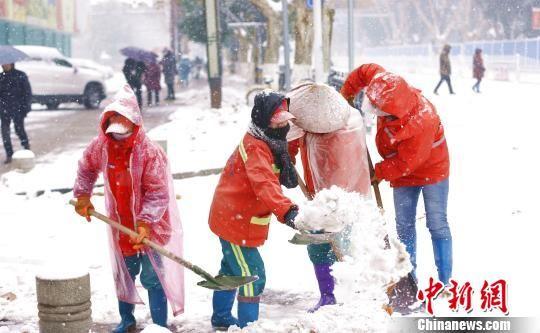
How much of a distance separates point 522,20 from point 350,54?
1568 inches

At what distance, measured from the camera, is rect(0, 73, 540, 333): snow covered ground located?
5.80 metres

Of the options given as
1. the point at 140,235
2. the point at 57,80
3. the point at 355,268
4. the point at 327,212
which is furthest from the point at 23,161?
the point at 57,80

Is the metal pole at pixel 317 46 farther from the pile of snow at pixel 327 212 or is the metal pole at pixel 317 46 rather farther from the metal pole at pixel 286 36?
the pile of snow at pixel 327 212

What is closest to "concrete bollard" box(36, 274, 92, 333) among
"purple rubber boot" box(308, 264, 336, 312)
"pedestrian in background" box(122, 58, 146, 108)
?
"purple rubber boot" box(308, 264, 336, 312)

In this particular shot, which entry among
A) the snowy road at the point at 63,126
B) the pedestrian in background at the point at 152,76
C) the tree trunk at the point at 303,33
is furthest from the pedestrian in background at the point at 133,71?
the tree trunk at the point at 303,33

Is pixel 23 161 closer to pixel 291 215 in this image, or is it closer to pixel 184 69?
pixel 291 215

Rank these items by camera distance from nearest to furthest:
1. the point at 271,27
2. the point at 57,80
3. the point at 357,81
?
1. the point at 357,81
2. the point at 57,80
3. the point at 271,27

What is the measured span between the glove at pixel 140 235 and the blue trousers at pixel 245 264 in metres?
0.44

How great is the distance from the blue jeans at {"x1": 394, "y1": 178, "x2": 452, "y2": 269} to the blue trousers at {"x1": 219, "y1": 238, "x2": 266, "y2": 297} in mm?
1132

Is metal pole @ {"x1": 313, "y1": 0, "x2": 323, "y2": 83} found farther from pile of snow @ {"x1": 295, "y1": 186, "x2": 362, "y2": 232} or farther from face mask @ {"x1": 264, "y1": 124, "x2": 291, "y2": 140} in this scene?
pile of snow @ {"x1": 295, "y1": 186, "x2": 362, "y2": 232}

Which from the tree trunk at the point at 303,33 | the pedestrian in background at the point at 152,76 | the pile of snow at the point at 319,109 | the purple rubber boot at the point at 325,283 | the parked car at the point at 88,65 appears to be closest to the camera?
the pile of snow at the point at 319,109

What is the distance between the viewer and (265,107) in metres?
4.92

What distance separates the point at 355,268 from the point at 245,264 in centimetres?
66

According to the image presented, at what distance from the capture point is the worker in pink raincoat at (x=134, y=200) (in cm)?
510
